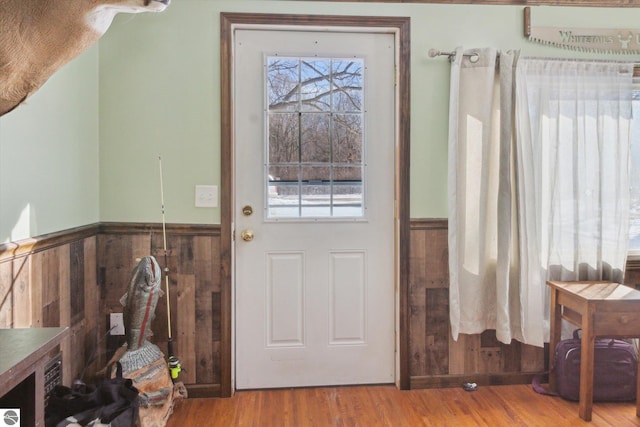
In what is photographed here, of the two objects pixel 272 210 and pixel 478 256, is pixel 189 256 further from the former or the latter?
pixel 478 256

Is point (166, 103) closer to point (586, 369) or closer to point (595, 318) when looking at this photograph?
point (595, 318)

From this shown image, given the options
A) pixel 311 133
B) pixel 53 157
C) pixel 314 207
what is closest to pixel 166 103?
pixel 53 157

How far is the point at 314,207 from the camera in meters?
2.54

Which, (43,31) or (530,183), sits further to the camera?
(530,183)

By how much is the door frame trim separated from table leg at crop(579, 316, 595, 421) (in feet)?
2.84

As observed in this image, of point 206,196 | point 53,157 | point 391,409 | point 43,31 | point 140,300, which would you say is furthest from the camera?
point 206,196

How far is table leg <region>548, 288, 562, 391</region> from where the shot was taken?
2445 millimetres

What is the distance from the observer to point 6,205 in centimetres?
167

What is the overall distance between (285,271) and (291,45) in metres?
1.27

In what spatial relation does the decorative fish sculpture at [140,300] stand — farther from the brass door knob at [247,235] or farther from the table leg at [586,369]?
the table leg at [586,369]

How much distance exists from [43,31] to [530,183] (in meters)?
2.28

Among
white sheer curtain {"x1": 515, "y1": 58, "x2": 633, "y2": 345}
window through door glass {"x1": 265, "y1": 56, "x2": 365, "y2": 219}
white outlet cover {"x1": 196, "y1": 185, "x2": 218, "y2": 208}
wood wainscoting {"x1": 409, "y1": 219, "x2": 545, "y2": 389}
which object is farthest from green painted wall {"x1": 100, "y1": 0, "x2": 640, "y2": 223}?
wood wainscoting {"x1": 409, "y1": 219, "x2": 545, "y2": 389}

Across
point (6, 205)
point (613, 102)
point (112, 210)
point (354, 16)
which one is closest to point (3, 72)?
point (6, 205)

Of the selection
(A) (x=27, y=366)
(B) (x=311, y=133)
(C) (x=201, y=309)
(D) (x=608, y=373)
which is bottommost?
(D) (x=608, y=373)
